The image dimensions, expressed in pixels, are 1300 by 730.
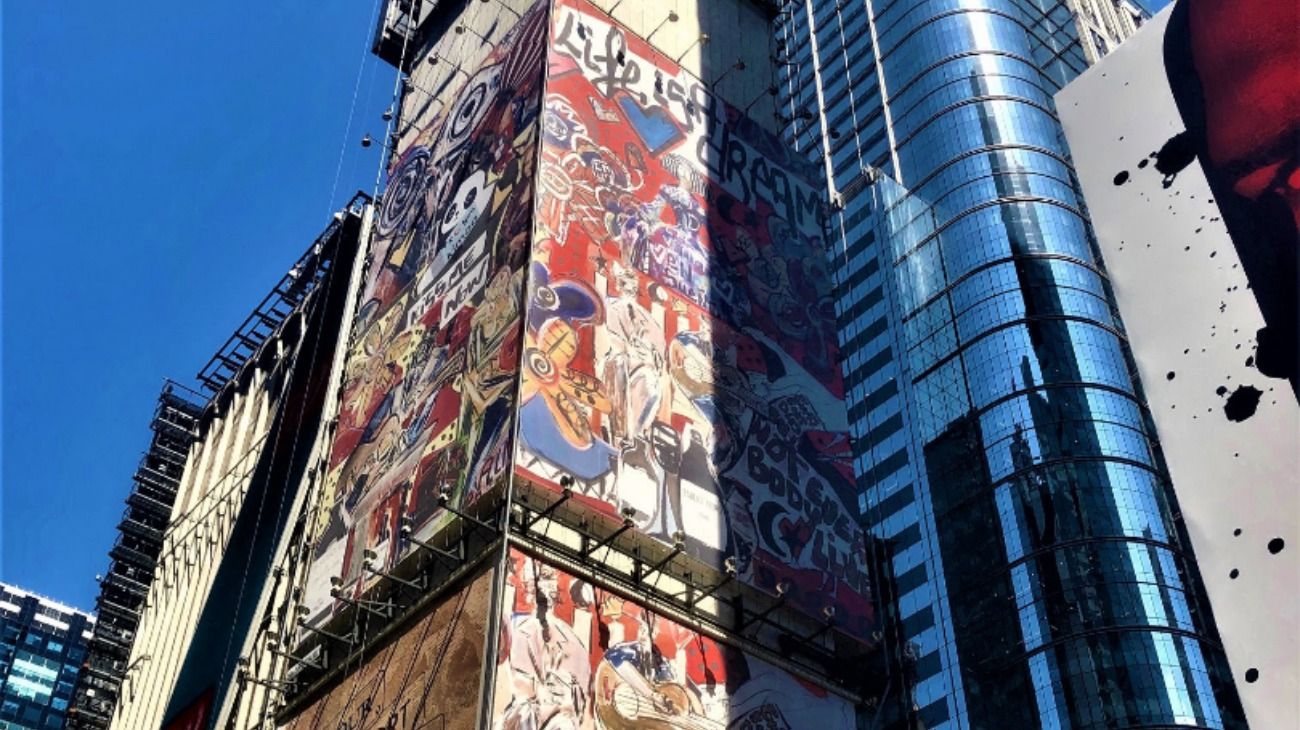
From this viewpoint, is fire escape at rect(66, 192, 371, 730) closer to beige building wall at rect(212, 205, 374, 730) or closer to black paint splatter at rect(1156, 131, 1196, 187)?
beige building wall at rect(212, 205, 374, 730)

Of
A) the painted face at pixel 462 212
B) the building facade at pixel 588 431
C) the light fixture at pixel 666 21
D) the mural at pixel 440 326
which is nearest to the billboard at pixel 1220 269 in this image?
the building facade at pixel 588 431

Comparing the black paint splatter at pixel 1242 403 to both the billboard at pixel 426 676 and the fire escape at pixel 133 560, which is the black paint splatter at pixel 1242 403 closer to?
the billboard at pixel 426 676

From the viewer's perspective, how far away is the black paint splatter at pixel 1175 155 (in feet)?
71.8

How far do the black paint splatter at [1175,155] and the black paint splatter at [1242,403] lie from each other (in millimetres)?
4370

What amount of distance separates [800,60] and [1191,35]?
59.4m

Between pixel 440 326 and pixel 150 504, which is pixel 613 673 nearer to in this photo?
pixel 440 326

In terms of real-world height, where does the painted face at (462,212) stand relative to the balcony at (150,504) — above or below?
below

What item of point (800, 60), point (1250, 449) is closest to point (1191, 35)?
point (1250, 449)

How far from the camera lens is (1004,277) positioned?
62.9 meters

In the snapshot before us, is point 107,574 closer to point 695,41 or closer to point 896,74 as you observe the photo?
point 695,41

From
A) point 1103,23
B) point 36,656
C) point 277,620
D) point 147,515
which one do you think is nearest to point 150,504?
point 147,515

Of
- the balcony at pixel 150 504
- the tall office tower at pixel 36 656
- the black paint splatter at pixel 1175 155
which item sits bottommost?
the black paint splatter at pixel 1175 155

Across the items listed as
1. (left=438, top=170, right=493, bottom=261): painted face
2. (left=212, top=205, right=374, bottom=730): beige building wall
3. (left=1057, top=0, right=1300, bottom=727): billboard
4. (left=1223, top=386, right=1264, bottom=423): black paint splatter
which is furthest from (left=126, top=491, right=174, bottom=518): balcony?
(left=1223, top=386, right=1264, bottom=423): black paint splatter

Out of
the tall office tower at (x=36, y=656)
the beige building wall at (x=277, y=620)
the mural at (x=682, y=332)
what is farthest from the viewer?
the tall office tower at (x=36, y=656)
